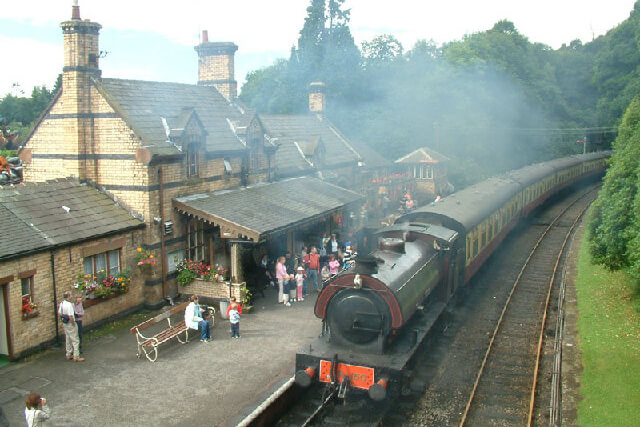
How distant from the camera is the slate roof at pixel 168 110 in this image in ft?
56.3

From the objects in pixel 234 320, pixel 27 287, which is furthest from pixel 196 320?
pixel 27 287

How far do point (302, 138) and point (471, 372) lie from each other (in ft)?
58.9

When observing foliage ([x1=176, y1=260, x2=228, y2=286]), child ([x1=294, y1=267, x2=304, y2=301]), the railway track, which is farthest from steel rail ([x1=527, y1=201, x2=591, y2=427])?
foliage ([x1=176, y1=260, x2=228, y2=286])

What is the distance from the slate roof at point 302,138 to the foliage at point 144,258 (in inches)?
342

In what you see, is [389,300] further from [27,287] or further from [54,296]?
[27,287]

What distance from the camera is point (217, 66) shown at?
24.2 meters

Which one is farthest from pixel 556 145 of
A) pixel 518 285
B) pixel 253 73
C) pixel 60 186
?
pixel 60 186

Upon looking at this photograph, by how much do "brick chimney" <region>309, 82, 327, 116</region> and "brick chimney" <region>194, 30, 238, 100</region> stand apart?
9.81 m

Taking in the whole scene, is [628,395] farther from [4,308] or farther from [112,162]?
[112,162]

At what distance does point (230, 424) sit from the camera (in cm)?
988

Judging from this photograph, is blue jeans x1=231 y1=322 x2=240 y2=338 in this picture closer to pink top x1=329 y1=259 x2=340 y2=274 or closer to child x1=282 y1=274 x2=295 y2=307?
child x1=282 y1=274 x2=295 y2=307

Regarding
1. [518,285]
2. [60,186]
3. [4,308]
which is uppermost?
[60,186]

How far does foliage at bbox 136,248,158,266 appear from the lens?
16.4m

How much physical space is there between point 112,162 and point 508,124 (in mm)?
47863
